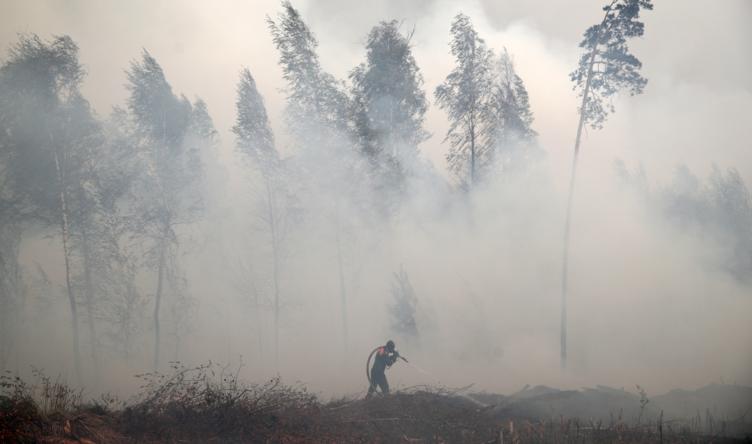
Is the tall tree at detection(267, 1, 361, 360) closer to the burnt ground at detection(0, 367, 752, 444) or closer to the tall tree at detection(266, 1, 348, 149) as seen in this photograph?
the tall tree at detection(266, 1, 348, 149)

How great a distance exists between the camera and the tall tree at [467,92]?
2039cm

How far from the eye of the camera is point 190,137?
71.1ft

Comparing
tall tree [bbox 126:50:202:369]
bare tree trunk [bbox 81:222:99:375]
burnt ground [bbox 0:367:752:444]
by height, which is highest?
tall tree [bbox 126:50:202:369]

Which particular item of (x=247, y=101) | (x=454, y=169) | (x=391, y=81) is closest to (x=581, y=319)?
(x=454, y=169)

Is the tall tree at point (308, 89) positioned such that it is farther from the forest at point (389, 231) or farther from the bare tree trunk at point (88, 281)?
the bare tree trunk at point (88, 281)

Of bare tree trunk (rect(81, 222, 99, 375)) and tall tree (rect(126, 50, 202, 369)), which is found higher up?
tall tree (rect(126, 50, 202, 369))

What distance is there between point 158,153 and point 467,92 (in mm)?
14392

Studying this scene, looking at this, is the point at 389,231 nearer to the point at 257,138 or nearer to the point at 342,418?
the point at 257,138

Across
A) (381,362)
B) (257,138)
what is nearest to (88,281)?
(257,138)

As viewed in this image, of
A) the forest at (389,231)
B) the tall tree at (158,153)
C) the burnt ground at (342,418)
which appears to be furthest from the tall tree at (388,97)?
the burnt ground at (342,418)


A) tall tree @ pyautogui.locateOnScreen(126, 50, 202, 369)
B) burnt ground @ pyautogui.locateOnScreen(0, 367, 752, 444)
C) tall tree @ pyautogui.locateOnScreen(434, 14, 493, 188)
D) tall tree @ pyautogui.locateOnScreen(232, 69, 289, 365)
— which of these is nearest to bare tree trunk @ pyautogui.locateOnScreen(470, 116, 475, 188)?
tall tree @ pyautogui.locateOnScreen(434, 14, 493, 188)

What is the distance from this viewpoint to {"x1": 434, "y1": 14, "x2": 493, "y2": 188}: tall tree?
2039 centimetres

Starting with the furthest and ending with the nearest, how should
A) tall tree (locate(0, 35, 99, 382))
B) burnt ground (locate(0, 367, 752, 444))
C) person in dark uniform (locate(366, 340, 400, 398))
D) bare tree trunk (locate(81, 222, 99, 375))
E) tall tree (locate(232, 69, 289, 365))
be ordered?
tall tree (locate(232, 69, 289, 365)) < bare tree trunk (locate(81, 222, 99, 375)) < tall tree (locate(0, 35, 99, 382)) < person in dark uniform (locate(366, 340, 400, 398)) < burnt ground (locate(0, 367, 752, 444))

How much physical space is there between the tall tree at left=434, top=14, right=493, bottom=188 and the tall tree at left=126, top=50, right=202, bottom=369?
12328mm
